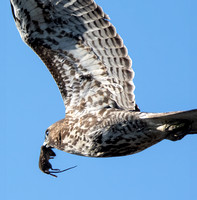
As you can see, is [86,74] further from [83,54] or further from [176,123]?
[176,123]

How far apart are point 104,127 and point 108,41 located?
5.00ft

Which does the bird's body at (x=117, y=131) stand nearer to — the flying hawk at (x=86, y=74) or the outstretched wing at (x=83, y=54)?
the flying hawk at (x=86, y=74)

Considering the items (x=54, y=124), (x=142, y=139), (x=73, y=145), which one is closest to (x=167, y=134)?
(x=142, y=139)

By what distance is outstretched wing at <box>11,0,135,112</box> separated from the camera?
29.5 ft

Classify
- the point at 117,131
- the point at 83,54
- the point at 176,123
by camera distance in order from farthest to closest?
the point at 83,54 → the point at 117,131 → the point at 176,123

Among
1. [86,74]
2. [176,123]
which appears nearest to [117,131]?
[176,123]

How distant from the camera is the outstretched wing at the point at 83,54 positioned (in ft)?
29.5

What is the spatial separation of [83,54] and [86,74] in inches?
13.8

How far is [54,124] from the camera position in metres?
9.62

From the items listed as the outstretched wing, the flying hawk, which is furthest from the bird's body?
the outstretched wing

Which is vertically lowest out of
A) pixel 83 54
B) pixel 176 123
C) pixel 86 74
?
pixel 176 123

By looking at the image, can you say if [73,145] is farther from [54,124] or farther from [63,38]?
[63,38]

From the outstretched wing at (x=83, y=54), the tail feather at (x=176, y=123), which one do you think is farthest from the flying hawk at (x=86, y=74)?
the tail feather at (x=176, y=123)

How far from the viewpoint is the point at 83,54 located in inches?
364
